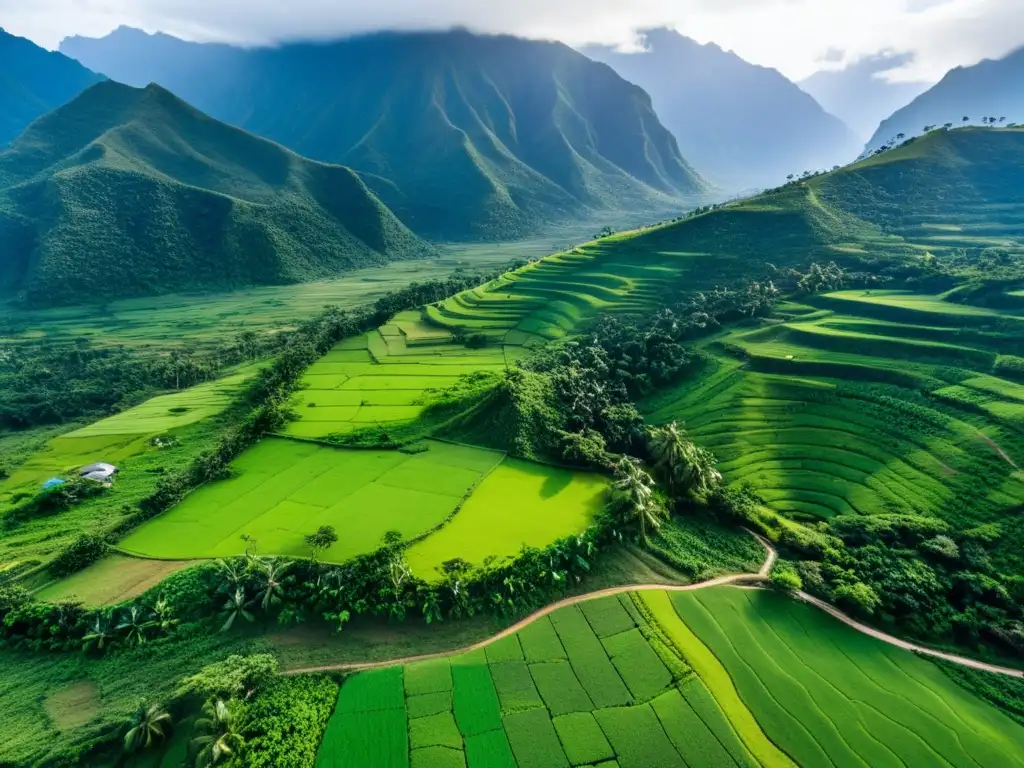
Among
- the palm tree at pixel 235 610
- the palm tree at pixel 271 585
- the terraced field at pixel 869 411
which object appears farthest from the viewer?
the terraced field at pixel 869 411

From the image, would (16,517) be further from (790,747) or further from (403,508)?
(790,747)

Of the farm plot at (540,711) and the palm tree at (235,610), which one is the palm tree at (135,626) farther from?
the farm plot at (540,711)

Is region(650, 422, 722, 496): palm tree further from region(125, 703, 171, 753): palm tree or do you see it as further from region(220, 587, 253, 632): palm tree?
region(125, 703, 171, 753): palm tree

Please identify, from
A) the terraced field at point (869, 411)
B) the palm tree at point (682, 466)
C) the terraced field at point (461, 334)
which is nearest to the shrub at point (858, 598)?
the terraced field at point (869, 411)

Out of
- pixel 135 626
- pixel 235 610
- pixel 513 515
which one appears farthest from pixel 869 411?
pixel 135 626

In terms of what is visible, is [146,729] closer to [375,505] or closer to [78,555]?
[78,555]

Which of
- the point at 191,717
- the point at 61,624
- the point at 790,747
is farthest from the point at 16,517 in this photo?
the point at 790,747

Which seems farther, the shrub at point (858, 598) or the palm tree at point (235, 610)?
the shrub at point (858, 598)
